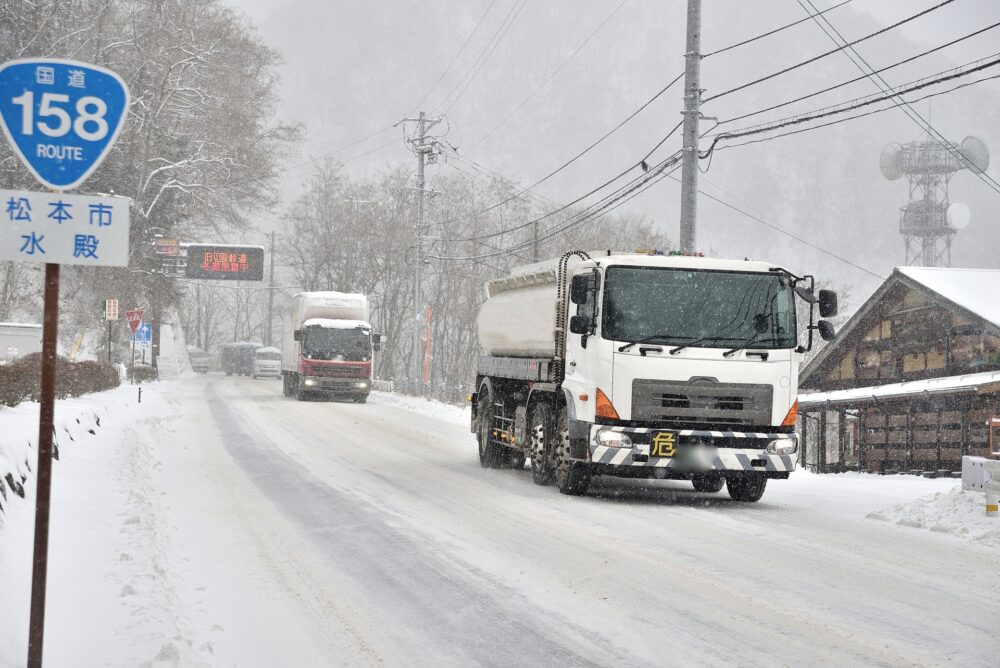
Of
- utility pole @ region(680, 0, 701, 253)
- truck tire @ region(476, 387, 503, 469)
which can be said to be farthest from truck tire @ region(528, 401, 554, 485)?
utility pole @ region(680, 0, 701, 253)

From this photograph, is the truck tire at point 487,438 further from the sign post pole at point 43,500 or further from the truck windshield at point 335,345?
the truck windshield at point 335,345

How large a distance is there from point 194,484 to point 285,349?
1272 inches

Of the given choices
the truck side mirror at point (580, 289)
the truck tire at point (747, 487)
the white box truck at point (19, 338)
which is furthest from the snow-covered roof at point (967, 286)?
the white box truck at point (19, 338)

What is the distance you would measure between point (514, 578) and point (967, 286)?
25399 mm

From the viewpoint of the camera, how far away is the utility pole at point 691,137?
20734 mm

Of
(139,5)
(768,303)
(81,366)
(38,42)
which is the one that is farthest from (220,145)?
(768,303)

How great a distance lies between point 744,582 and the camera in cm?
782

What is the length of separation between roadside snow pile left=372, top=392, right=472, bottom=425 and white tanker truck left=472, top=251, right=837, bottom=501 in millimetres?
15805

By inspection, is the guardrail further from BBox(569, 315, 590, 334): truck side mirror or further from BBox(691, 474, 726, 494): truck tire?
BBox(569, 315, 590, 334): truck side mirror

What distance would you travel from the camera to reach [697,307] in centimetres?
1260

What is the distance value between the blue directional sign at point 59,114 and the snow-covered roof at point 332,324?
35046 mm

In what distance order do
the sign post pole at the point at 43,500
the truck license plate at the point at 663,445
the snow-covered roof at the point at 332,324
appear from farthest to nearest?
the snow-covered roof at the point at 332,324 → the truck license plate at the point at 663,445 → the sign post pole at the point at 43,500

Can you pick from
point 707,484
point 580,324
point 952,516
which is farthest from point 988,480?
point 580,324

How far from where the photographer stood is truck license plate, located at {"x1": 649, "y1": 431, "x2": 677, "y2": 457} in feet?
40.2
